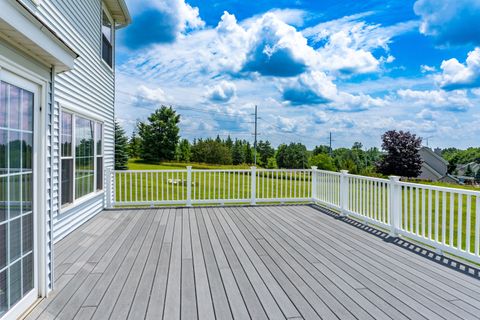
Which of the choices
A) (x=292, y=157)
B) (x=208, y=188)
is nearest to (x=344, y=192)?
(x=208, y=188)

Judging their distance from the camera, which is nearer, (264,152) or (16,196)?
(16,196)

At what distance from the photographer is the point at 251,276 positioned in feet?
9.56

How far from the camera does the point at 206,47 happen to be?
11.9 m

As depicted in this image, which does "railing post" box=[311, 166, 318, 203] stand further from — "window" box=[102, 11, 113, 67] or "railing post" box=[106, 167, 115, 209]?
"window" box=[102, 11, 113, 67]

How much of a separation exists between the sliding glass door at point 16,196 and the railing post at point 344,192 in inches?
200

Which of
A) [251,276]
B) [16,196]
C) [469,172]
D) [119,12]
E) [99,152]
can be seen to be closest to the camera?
[16,196]

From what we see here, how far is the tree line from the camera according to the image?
68.0ft

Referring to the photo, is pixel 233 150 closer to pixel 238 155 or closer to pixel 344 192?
pixel 238 155

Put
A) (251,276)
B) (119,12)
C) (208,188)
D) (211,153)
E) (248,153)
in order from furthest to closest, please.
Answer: (248,153) → (211,153) → (208,188) → (119,12) → (251,276)

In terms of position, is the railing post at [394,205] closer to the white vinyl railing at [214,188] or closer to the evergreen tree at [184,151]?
the white vinyl railing at [214,188]

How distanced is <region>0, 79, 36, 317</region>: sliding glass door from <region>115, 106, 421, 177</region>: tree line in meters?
12.4

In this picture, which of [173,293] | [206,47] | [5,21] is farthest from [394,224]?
[206,47]

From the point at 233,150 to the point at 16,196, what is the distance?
123 feet

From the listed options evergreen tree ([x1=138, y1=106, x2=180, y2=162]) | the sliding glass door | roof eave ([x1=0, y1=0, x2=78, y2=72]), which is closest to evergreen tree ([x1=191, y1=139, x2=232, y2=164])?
evergreen tree ([x1=138, y1=106, x2=180, y2=162])
